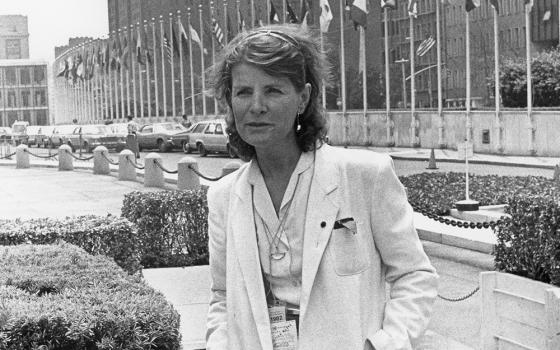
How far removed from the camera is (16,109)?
18688 centimetres

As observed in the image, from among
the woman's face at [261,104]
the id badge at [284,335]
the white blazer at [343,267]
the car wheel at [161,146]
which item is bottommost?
the car wheel at [161,146]

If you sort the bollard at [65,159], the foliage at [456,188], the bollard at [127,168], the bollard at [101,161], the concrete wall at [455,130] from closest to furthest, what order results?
the foliage at [456,188] → the bollard at [127,168] → the concrete wall at [455,130] → the bollard at [101,161] → the bollard at [65,159]

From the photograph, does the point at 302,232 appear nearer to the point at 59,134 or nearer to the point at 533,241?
the point at 533,241

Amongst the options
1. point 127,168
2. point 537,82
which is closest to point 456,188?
point 127,168

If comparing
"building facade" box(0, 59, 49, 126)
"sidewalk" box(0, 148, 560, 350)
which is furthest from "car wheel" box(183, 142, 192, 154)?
"building facade" box(0, 59, 49, 126)

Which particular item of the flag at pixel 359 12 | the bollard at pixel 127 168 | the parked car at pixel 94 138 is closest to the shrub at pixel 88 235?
the bollard at pixel 127 168

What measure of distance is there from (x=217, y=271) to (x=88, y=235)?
23.2ft

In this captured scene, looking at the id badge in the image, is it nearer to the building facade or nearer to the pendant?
the pendant

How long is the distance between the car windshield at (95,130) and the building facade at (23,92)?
412 feet

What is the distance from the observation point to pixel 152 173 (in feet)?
101

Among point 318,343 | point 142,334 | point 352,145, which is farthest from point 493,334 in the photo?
point 352,145

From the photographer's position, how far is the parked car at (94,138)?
58656 mm

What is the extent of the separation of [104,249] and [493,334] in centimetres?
411

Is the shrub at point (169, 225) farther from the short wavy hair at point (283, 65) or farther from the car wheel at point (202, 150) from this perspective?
the car wheel at point (202, 150)
